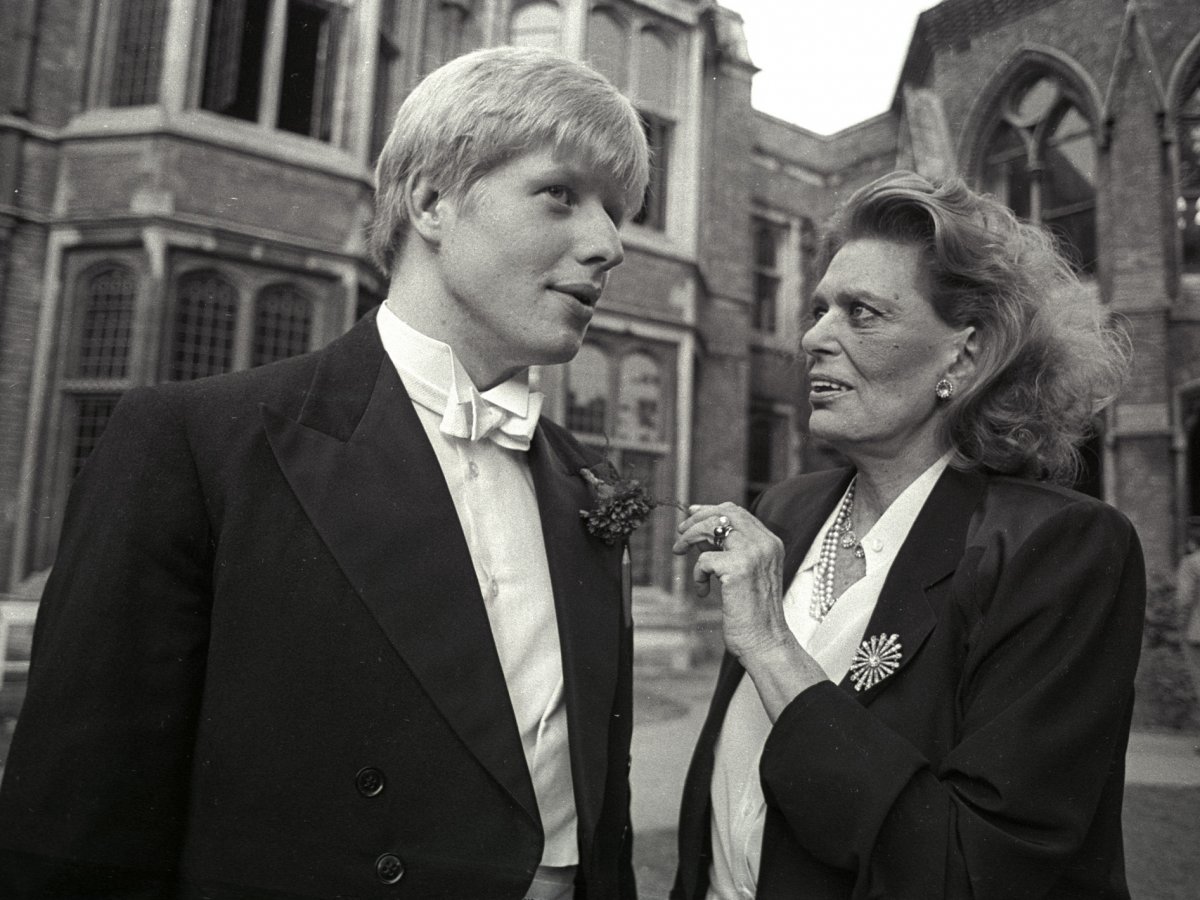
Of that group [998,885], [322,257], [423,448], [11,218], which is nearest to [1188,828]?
[998,885]

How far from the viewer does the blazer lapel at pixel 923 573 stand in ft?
5.07

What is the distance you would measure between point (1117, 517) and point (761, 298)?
4.72 feet

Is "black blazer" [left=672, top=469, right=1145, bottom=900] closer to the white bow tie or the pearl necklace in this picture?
the pearl necklace

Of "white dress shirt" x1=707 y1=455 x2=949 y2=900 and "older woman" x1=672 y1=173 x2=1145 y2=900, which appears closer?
"older woman" x1=672 y1=173 x2=1145 y2=900

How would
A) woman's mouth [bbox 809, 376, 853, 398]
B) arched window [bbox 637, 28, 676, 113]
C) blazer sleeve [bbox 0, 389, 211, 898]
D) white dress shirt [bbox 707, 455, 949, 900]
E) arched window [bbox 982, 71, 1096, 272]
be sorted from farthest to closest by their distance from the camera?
arched window [bbox 637, 28, 676, 113]
arched window [bbox 982, 71, 1096, 272]
woman's mouth [bbox 809, 376, 853, 398]
white dress shirt [bbox 707, 455, 949, 900]
blazer sleeve [bbox 0, 389, 211, 898]

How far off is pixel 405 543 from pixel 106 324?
1250 millimetres

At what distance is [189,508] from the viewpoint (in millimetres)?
1254

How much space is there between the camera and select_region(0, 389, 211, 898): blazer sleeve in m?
1.17

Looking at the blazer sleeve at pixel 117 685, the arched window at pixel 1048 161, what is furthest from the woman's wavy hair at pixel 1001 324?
the blazer sleeve at pixel 117 685

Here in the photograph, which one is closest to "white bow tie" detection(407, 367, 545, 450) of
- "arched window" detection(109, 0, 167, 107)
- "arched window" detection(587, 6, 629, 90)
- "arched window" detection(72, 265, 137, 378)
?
"arched window" detection(72, 265, 137, 378)

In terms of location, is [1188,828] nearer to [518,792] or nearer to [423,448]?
[518,792]

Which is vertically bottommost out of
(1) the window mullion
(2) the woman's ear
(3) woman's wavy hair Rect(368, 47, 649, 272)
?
(2) the woman's ear

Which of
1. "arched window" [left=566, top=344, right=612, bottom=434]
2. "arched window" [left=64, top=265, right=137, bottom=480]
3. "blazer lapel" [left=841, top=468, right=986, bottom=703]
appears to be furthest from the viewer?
"arched window" [left=566, top=344, right=612, bottom=434]

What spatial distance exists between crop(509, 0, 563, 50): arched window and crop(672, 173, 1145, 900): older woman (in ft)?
3.80
